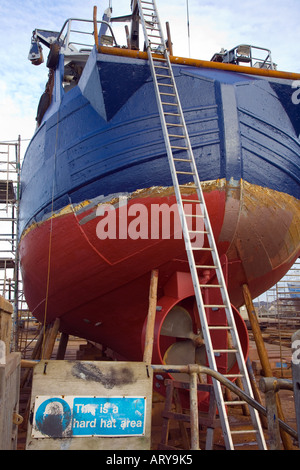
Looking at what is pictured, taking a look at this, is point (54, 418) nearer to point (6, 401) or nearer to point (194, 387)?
point (6, 401)

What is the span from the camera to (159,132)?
15.1ft

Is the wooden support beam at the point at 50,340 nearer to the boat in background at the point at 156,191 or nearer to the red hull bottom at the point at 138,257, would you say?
the red hull bottom at the point at 138,257

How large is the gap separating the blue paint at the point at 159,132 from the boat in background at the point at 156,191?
0.04ft

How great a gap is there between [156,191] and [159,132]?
72cm

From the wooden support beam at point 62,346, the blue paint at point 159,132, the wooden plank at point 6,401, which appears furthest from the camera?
the wooden support beam at point 62,346

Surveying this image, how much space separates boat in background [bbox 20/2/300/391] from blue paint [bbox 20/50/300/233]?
1cm

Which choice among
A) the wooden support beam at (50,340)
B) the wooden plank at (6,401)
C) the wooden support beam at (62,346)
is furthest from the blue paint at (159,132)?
the wooden support beam at (62,346)

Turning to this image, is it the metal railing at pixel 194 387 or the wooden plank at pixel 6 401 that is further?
the metal railing at pixel 194 387

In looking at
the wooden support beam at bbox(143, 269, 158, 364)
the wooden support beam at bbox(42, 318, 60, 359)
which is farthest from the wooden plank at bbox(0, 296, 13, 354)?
the wooden support beam at bbox(42, 318, 60, 359)

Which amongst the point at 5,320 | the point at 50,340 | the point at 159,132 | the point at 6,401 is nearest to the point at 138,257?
the point at 159,132

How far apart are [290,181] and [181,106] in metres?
1.74

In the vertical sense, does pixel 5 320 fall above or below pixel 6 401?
above

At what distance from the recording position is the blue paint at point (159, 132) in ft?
15.0

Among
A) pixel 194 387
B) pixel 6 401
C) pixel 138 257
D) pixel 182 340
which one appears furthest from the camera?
pixel 182 340
